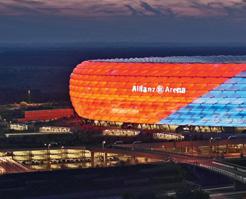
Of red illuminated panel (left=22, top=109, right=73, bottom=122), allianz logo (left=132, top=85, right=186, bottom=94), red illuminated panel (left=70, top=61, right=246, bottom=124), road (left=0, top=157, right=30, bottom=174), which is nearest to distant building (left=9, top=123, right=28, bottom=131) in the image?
red illuminated panel (left=22, top=109, right=73, bottom=122)

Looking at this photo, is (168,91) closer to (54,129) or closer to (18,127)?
(54,129)

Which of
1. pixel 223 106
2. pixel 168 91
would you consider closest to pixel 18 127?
pixel 168 91

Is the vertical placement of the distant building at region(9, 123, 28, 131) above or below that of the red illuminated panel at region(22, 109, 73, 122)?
below

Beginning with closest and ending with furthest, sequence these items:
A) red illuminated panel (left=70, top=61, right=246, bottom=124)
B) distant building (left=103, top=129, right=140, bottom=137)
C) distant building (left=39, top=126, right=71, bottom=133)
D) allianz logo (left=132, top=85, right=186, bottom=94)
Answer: red illuminated panel (left=70, top=61, right=246, bottom=124), distant building (left=103, top=129, right=140, bottom=137), allianz logo (left=132, top=85, right=186, bottom=94), distant building (left=39, top=126, right=71, bottom=133)

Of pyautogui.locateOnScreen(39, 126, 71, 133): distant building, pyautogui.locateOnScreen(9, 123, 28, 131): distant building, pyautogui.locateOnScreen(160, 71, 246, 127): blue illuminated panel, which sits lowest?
pyautogui.locateOnScreen(39, 126, 71, 133): distant building

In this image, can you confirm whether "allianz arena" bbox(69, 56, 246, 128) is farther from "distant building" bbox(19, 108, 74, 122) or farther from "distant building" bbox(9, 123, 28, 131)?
"distant building" bbox(19, 108, 74, 122)

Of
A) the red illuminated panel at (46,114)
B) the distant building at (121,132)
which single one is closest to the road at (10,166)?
the distant building at (121,132)

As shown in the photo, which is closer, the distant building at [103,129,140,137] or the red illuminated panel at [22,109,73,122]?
the distant building at [103,129,140,137]

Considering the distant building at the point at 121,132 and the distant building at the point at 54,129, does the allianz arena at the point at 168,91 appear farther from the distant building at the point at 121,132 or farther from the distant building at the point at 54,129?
the distant building at the point at 54,129
